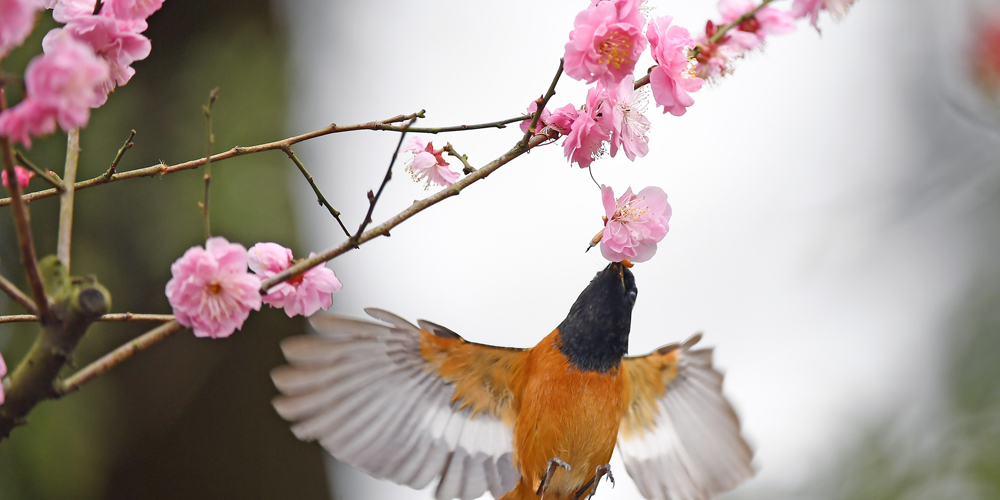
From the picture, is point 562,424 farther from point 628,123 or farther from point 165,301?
point 165,301

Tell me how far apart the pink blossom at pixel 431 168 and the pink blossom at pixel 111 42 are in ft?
1.52

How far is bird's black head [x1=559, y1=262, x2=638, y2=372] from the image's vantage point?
1790mm

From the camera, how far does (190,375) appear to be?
2.43 metres

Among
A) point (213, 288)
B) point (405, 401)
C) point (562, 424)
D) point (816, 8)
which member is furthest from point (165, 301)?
point (816, 8)

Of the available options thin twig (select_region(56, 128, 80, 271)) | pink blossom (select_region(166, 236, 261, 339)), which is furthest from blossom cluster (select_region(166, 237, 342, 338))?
thin twig (select_region(56, 128, 80, 271))

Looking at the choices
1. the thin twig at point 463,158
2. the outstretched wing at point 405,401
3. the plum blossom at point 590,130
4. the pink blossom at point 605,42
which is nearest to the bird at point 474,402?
the outstretched wing at point 405,401

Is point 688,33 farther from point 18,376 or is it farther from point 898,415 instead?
point 898,415

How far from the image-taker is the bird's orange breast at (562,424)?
1709 mm

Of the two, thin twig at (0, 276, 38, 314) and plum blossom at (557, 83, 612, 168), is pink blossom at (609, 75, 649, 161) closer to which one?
plum blossom at (557, 83, 612, 168)

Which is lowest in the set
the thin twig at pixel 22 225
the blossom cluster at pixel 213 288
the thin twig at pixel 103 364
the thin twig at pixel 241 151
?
the thin twig at pixel 103 364

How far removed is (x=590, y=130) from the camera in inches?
42.1

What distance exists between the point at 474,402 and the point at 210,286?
1060mm

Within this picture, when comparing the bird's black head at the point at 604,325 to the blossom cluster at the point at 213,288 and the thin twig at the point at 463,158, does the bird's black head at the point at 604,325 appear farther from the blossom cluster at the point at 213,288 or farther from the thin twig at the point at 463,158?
the blossom cluster at the point at 213,288

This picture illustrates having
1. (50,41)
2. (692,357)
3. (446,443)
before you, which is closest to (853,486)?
(692,357)
